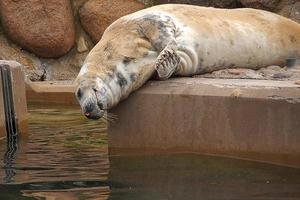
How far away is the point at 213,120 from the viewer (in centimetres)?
421

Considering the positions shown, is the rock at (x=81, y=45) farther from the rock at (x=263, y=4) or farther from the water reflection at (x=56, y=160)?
the water reflection at (x=56, y=160)

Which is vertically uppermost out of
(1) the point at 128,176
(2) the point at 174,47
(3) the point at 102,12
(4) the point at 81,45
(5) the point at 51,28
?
(2) the point at 174,47

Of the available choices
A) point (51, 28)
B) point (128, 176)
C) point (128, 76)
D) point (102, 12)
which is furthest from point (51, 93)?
point (128, 176)

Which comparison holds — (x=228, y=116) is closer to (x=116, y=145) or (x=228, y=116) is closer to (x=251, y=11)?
(x=116, y=145)

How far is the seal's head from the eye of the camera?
14.4 feet

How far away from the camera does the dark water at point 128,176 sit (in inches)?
136

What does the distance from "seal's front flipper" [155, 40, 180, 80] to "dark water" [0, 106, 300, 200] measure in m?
0.59

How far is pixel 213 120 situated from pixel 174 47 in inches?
31.9

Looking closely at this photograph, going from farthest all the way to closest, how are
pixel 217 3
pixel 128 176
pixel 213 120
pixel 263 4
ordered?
pixel 217 3 → pixel 263 4 → pixel 213 120 → pixel 128 176

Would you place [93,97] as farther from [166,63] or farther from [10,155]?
[10,155]

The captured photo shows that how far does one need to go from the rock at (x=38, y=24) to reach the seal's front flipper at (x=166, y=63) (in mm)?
3690

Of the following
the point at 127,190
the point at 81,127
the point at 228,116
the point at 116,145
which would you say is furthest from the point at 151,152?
the point at 81,127

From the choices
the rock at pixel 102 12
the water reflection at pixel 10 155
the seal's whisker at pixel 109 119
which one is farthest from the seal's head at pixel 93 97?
the rock at pixel 102 12

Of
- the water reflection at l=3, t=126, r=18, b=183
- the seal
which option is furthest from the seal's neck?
the water reflection at l=3, t=126, r=18, b=183
